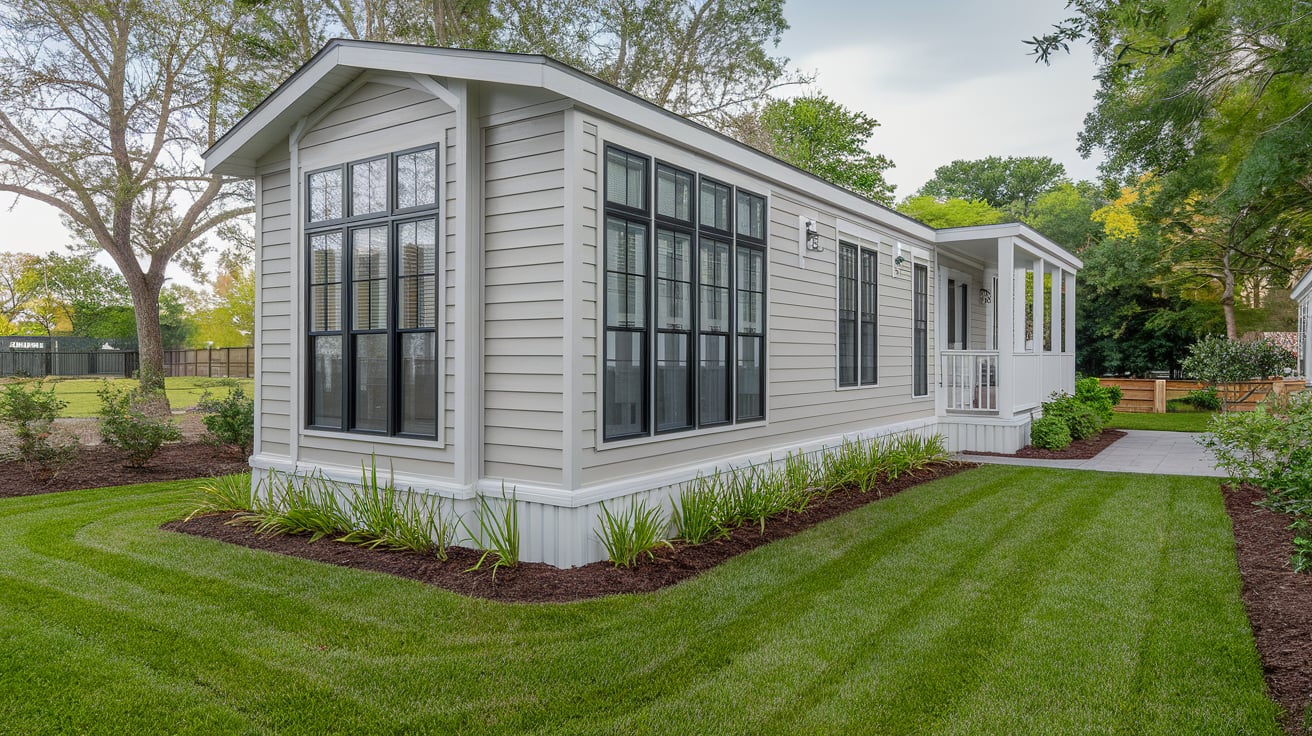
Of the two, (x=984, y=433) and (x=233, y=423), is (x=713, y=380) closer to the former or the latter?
(x=984, y=433)

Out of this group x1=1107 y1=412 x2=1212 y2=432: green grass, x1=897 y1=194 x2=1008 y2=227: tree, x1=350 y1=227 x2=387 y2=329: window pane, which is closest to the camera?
x1=350 y1=227 x2=387 y2=329: window pane

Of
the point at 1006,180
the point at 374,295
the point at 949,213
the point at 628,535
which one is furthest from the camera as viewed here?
the point at 1006,180

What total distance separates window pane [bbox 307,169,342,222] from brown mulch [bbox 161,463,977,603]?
2.43m

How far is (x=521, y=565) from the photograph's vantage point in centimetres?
480

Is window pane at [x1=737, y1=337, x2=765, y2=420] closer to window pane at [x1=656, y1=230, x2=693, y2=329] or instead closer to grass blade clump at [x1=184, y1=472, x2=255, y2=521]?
window pane at [x1=656, y1=230, x2=693, y2=329]

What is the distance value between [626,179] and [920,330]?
6.38 metres

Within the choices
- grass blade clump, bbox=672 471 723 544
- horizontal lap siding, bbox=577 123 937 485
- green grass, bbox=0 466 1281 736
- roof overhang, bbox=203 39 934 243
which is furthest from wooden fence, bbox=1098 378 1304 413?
grass blade clump, bbox=672 471 723 544

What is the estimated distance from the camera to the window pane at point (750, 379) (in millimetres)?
6398

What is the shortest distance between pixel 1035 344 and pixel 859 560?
7.79 m

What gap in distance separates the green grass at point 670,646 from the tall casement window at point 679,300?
4.11ft

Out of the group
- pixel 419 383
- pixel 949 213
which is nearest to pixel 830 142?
pixel 949 213

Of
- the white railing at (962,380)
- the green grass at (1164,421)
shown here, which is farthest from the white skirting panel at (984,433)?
the green grass at (1164,421)

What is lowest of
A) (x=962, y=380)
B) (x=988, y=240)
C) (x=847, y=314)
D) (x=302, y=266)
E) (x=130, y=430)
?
(x=130, y=430)

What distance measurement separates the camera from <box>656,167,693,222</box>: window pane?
5.55 m
